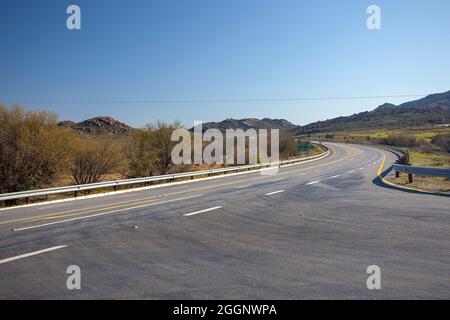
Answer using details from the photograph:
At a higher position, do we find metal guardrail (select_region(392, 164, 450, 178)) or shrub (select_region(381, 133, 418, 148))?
shrub (select_region(381, 133, 418, 148))

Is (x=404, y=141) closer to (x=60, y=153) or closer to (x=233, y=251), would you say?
(x=60, y=153)

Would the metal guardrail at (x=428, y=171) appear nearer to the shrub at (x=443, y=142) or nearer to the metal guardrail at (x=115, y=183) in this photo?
the metal guardrail at (x=115, y=183)

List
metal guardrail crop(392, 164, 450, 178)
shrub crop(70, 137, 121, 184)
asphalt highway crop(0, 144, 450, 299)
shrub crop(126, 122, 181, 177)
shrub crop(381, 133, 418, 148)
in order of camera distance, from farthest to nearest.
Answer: shrub crop(381, 133, 418, 148)
shrub crop(126, 122, 181, 177)
shrub crop(70, 137, 121, 184)
metal guardrail crop(392, 164, 450, 178)
asphalt highway crop(0, 144, 450, 299)

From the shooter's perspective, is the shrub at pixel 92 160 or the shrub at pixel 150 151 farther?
the shrub at pixel 150 151

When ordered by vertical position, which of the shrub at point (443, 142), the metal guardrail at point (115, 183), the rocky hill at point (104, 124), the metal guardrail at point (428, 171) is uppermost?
the rocky hill at point (104, 124)

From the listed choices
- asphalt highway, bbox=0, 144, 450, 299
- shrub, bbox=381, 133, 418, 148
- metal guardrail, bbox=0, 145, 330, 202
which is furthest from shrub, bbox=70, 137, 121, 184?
shrub, bbox=381, 133, 418, 148

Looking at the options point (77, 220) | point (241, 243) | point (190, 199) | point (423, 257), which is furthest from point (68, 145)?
point (423, 257)

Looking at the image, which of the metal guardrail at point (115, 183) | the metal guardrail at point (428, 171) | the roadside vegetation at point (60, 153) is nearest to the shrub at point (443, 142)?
the metal guardrail at point (115, 183)

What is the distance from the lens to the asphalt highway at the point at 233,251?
5297mm

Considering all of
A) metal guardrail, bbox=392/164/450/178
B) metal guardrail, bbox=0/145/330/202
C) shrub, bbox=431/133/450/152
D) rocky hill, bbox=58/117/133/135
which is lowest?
metal guardrail, bbox=0/145/330/202

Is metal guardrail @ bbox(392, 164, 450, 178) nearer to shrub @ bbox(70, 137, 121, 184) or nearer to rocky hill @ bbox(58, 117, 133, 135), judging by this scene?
shrub @ bbox(70, 137, 121, 184)

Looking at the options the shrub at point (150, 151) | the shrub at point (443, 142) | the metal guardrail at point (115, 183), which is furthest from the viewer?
the shrub at point (443, 142)

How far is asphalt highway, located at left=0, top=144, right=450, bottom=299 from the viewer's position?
530 cm

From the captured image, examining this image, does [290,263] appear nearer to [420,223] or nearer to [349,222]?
[349,222]
